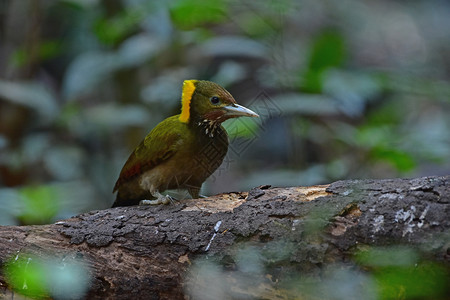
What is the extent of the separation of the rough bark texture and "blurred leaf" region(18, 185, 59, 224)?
612 millimetres

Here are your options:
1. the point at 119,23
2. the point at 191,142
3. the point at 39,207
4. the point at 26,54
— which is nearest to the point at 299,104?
the point at 191,142

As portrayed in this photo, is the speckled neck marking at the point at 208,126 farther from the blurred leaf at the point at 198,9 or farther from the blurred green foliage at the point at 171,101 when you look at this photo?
the blurred leaf at the point at 198,9

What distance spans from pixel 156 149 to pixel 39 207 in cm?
97

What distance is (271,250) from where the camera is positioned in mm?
2535

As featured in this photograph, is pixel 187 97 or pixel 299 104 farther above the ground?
pixel 187 97

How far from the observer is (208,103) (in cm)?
332

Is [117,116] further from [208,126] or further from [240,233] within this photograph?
[240,233]

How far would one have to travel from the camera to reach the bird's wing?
132 inches

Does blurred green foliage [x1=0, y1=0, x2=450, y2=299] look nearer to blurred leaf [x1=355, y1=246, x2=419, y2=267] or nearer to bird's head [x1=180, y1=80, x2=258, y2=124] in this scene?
blurred leaf [x1=355, y1=246, x2=419, y2=267]

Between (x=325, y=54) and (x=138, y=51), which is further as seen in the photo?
(x=138, y=51)

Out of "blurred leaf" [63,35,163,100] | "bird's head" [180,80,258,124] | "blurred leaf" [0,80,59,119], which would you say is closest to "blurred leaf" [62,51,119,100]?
"blurred leaf" [63,35,163,100]

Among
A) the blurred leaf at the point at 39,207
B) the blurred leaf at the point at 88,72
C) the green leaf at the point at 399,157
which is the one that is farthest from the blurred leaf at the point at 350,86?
the blurred leaf at the point at 39,207

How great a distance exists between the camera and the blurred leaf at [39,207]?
3758 millimetres

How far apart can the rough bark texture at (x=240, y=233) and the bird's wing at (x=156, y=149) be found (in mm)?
349
